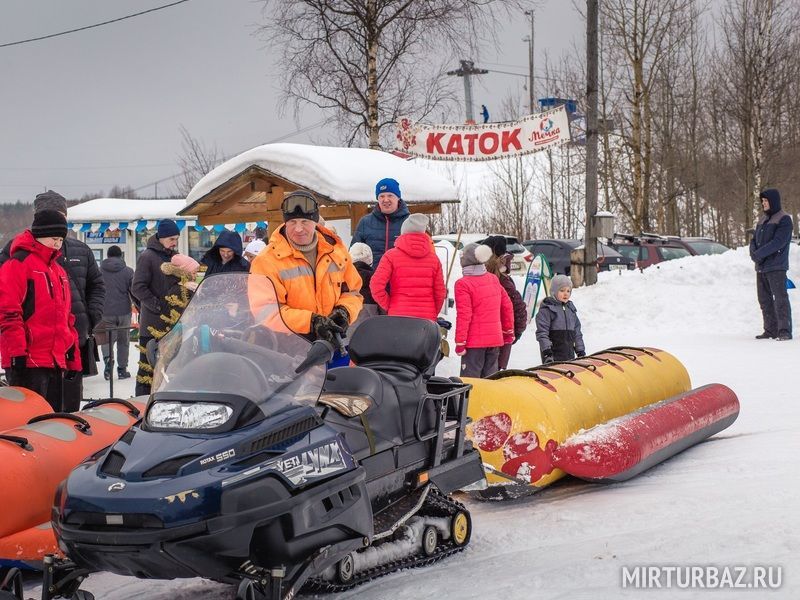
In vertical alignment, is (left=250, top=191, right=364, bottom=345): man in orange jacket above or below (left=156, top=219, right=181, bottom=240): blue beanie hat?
below

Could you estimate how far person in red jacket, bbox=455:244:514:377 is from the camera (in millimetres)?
8477

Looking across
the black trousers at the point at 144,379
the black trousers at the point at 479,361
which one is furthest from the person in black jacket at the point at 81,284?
the black trousers at the point at 479,361

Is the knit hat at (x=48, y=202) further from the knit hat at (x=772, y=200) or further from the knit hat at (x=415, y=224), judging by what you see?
the knit hat at (x=772, y=200)

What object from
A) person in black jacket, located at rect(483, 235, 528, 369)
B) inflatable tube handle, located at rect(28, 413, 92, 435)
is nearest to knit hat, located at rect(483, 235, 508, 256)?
person in black jacket, located at rect(483, 235, 528, 369)

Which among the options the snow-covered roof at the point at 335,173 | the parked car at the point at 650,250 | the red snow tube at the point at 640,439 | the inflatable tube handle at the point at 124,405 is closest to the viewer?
the inflatable tube handle at the point at 124,405

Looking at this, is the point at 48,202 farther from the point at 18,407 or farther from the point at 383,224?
the point at 383,224

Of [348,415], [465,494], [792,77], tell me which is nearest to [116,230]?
[465,494]

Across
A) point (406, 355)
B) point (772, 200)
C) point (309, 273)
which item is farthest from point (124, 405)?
point (772, 200)

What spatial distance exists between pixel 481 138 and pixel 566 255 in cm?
888

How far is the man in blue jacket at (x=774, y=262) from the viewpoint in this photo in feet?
40.8

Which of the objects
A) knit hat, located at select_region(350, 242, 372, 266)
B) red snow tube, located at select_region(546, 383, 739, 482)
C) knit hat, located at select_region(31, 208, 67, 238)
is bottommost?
red snow tube, located at select_region(546, 383, 739, 482)

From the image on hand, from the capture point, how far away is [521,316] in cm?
962

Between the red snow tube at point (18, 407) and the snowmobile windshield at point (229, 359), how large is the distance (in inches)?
71.1

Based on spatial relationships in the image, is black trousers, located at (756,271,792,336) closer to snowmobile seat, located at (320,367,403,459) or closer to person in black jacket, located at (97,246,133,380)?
person in black jacket, located at (97,246,133,380)
